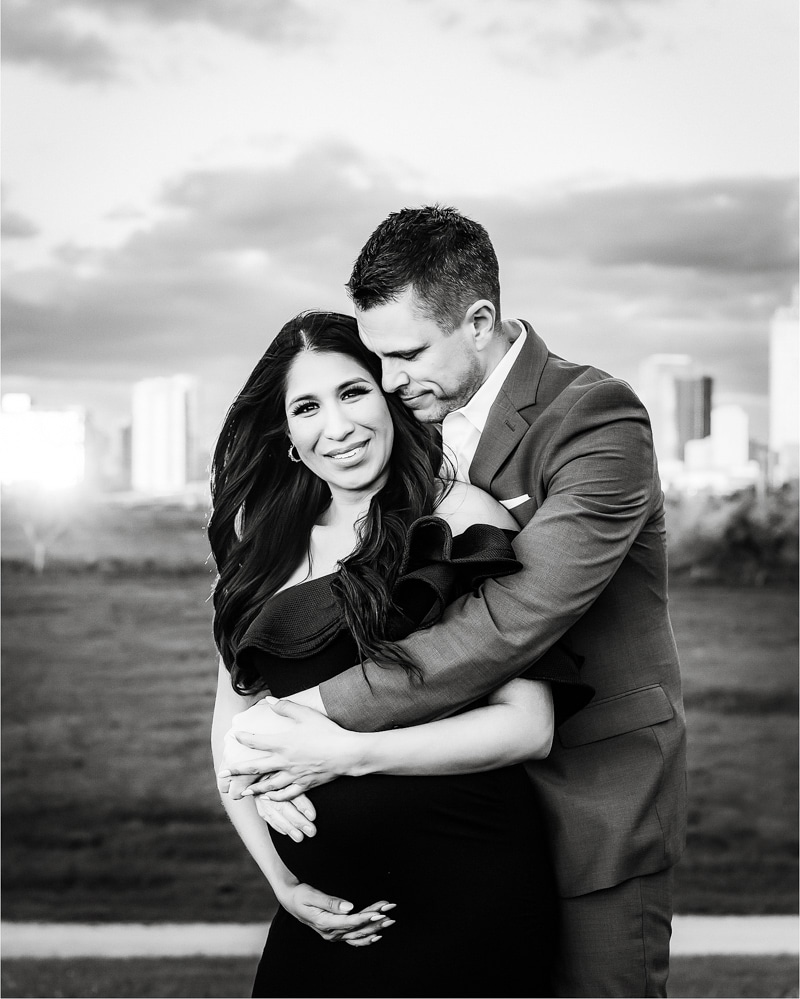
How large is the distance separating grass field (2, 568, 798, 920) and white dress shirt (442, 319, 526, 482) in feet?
19.2

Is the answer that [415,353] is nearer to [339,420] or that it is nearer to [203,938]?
[339,420]

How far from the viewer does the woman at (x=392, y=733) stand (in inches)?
72.4

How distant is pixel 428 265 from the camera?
83.7 inches

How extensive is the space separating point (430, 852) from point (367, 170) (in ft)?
22.9

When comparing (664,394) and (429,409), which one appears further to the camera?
(664,394)

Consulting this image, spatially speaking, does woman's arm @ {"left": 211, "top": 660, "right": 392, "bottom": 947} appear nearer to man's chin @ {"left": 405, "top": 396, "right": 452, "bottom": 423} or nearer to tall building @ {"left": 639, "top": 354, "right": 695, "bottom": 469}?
man's chin @ {"left": 405, "top": 396, "right": 452, "bottom": 423}

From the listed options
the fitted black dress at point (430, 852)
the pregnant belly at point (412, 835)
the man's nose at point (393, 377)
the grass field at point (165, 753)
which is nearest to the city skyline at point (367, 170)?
the grass field at point (165, 753)

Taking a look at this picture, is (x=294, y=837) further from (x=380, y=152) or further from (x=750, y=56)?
(x=750, y=56)

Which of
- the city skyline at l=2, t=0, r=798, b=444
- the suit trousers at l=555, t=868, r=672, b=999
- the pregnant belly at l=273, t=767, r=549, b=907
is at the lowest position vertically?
the suit trousers at l=555, t=868, r=672, b=999

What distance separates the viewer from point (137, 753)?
7.87 m

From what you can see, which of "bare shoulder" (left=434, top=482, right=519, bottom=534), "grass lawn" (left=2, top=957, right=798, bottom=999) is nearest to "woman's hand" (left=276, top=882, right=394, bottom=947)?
"bare shoulder" (left=434, top=482, right=519, bottom=534)

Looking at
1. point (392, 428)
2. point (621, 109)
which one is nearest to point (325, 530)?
point (392, 428)

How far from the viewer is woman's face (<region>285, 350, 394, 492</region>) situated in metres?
A: 2.09

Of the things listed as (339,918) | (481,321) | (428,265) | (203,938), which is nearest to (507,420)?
(481,321)
